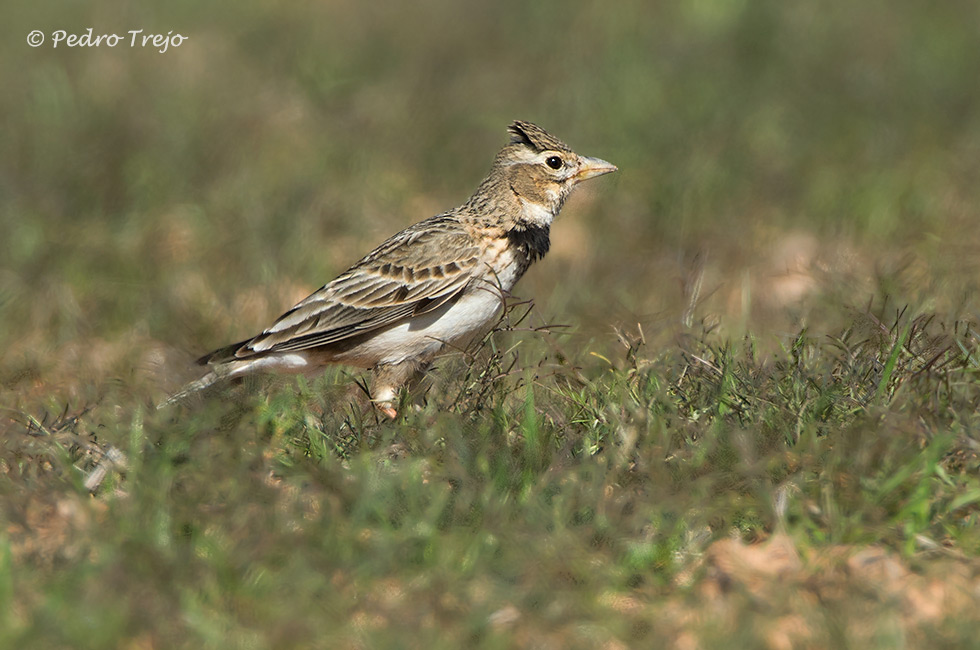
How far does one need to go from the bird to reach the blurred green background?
471 mm

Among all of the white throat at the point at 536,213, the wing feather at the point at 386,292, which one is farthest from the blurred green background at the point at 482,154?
the wing feather at the point at 386,292

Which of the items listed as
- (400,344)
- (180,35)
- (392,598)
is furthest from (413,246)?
(180,35)

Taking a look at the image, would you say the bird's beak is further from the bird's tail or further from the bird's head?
the bird's tail

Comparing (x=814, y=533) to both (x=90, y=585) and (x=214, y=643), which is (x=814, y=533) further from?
(x=90, y=585)

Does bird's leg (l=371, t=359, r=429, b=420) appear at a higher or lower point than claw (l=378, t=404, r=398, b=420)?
lower

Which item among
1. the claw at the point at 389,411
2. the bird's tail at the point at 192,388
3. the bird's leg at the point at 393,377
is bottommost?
the bird's leg at the point at 393,377

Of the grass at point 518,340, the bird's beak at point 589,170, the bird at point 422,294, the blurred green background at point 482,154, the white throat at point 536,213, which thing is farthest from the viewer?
the blurred green background at point 482,154

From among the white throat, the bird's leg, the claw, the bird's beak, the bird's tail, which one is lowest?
the bird's leg

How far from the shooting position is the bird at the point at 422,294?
5.34m

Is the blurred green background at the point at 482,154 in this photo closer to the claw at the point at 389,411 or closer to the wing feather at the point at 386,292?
the wing feather at the point at 386,292

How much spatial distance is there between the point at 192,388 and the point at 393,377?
0.91 m

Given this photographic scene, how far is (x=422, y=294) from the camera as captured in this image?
17.6 feet

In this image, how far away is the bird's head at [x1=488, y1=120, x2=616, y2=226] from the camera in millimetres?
5762

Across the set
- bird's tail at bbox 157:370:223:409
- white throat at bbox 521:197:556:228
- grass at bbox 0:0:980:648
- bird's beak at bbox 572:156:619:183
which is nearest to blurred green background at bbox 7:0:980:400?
grass at bbox 0:0:980:648
